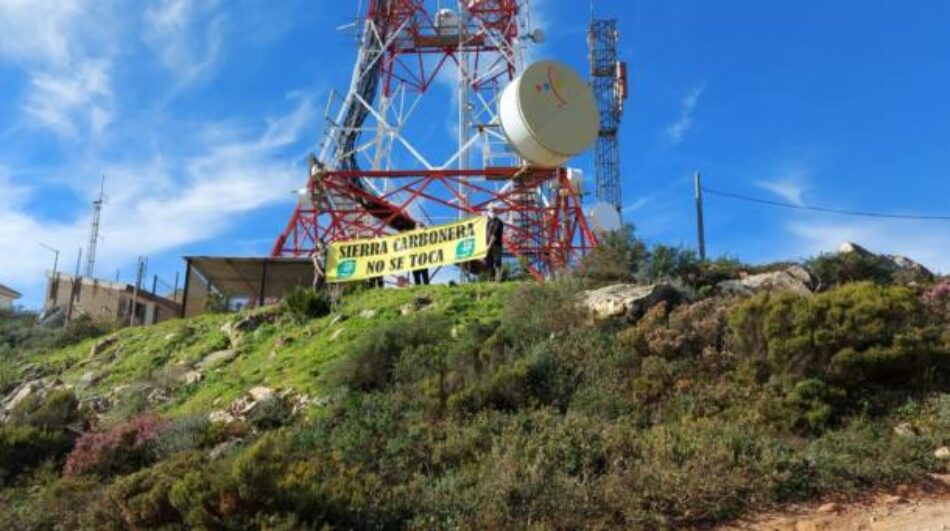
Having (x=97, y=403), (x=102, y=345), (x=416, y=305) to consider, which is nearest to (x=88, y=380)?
(x=97, y=403)

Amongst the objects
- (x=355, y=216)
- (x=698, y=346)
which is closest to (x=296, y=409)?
(x=698, y=346)

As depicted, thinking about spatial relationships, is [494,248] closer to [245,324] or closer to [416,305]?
[416,305]

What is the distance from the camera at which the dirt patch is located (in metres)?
6.81

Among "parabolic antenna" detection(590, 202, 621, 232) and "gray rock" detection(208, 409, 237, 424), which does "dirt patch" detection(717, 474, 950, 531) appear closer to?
"gray rock" detection(208, 409, 237, 424)

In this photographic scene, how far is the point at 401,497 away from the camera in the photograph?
24.4ft

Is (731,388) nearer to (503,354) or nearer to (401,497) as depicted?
(503,354)

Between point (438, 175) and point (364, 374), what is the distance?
1143cm

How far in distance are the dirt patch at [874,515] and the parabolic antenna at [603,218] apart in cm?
1519

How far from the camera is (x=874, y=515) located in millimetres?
7023

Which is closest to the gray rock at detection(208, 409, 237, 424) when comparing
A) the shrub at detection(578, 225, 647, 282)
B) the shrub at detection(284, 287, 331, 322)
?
the shrub at detection(284, 287, 331, 322)

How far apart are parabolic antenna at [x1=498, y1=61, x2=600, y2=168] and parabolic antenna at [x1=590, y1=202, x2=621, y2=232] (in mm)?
2620

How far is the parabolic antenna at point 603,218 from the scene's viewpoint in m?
22.7

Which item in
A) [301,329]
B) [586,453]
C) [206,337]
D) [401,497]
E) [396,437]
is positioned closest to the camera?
[401,497]

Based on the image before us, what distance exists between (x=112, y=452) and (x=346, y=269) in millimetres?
9898
